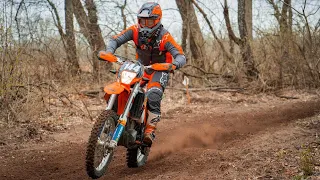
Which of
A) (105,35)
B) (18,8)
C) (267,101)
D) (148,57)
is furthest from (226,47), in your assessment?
(148,57)

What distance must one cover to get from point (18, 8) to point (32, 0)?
9.02ft

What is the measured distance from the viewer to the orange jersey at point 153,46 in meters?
6.54

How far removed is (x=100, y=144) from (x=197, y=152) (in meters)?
1.95

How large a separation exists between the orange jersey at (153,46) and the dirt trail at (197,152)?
1516 millimetres

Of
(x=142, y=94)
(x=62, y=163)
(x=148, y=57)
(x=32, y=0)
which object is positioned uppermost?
(x=32, y=0)

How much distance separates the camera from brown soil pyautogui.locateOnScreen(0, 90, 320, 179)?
5.45m

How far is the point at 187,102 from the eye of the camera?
1295 cm

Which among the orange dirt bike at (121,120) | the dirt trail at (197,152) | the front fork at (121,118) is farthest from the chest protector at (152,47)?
the dirt trail at (197,152)

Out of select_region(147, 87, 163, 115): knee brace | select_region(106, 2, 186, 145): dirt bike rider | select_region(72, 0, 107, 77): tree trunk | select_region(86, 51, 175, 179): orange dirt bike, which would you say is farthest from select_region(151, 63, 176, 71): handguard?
select_region(72, 0, 107, 77): tree trunk

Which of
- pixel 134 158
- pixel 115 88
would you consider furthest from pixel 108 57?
pixel 134 158

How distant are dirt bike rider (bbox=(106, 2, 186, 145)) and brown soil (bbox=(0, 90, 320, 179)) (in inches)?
31.0

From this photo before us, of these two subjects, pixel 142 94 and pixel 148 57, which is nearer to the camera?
pixel 142 94

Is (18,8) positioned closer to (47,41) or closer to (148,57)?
(47,41)

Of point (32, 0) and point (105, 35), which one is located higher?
point (32, 0)
